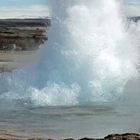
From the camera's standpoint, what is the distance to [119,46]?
66.0 ft

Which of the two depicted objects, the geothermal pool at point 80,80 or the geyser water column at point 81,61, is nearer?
the geothermal pool at point 80,80

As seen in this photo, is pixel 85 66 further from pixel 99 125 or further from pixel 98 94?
pixel 99 125

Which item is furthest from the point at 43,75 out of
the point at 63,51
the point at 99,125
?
the point at 99,125

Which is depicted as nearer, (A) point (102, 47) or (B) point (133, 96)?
(B) point (133, 96)

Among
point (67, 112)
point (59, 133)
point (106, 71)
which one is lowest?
point (59, 133)

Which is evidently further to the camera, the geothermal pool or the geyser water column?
the geyser water column

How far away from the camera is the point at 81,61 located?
19.0 m

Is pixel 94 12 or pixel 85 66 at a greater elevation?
pixel 94 12

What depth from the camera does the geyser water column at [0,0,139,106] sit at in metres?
17.6

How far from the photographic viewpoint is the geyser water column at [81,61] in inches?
693

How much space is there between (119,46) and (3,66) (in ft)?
37.1

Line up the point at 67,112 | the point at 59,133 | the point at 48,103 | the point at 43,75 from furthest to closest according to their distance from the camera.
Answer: the point at 43,75 → the point at 48,103 → the point at 67,112 → the point at 59,133

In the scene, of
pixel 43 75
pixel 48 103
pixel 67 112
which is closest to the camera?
pixel 67 112

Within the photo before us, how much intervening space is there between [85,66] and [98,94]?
154cm
